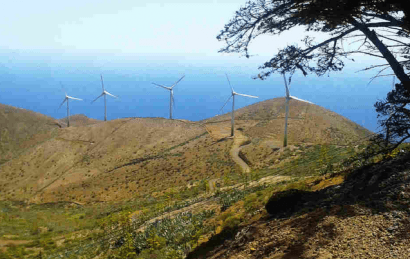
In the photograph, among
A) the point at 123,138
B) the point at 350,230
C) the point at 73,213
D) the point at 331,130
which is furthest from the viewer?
the point at 123,138

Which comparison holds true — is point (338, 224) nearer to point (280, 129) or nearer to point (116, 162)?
point (116, 162)

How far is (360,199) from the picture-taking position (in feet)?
33.5

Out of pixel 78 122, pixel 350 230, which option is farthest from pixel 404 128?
pixel 78 122

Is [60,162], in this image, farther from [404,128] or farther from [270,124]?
[404,128]

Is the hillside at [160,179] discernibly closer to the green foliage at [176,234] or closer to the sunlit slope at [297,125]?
the green foliage at [176,234]

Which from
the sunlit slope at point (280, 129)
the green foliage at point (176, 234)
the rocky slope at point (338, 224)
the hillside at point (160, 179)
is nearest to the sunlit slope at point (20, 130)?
the hillside at point (160, 179)

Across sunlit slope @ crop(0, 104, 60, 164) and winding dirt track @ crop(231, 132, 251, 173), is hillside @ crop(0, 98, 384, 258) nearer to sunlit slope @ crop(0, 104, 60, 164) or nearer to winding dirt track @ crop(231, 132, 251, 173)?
winding dirt track @ crop(231, 132, 251, 173)

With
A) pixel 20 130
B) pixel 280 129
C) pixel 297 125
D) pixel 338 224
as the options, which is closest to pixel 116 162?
pixel 280 129

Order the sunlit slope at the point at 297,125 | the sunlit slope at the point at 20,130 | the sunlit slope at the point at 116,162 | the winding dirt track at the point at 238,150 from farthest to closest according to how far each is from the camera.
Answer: the sunlit slope at the point at 20,130
the sunlit slope at the point at 297,125
the sunlit slope at the point at 116,162
the winding dirt track at the point at 238,150

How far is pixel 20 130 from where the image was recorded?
104 m

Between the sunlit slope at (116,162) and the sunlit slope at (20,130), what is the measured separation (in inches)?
520

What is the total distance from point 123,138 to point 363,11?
244 ft

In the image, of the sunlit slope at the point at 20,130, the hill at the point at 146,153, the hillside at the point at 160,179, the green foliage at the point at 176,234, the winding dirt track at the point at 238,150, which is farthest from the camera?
the sunlit slope at the point at 20,130

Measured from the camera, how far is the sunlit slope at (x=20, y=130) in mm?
94525
